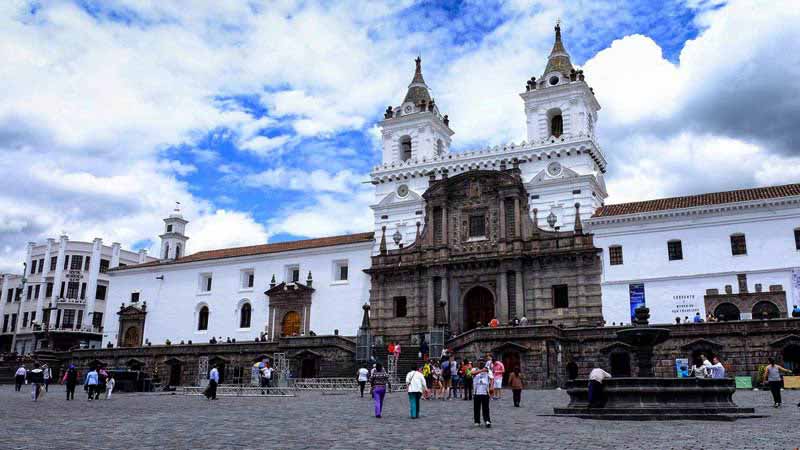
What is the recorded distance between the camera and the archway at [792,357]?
2986 cm

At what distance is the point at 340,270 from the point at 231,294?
8.92 m

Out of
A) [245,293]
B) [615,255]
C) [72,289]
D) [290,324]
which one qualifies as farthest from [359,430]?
[72,289]

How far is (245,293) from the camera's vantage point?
167ft

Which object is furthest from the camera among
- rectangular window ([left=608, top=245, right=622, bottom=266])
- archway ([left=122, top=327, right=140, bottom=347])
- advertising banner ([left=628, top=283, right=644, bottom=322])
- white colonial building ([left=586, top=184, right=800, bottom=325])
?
archway ([left=122, top=327, right=140, bottom=347])

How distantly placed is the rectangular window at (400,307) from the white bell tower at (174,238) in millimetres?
26309

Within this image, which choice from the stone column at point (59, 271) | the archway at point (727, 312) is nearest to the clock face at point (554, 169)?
the archway at point (727, 312)

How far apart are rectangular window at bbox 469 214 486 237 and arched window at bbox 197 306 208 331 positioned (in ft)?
71.3

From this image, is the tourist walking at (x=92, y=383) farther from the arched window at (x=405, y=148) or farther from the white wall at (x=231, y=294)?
the arched window at (x=405, y=148)

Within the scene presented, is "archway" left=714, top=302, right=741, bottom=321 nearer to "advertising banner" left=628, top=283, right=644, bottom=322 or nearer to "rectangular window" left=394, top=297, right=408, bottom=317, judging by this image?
"advertising banner" left=628, top=283, right=644, bottom=322

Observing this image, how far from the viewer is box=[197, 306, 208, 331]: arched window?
171ft

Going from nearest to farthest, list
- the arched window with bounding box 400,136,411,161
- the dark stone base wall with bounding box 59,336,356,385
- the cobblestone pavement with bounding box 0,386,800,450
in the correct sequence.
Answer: the cobblestone pavement with bounding box 0,386,800,450
the dark stone base wall with bounding box 59,336,356,385
the arched window with bounding box 400,136,411,161

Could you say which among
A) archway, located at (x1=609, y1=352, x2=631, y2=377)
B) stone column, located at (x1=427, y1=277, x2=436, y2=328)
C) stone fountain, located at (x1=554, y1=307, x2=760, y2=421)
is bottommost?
stone fountain, located at (x1=554, y1=307, x2=760, y2=421)

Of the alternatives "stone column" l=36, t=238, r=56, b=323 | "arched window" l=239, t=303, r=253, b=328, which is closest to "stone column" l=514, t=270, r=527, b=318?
"arched window" l=239, t=303, r=253, b=328

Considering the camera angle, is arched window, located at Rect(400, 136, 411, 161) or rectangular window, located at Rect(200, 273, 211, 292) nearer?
arched window, located at Rect(400, 136, 411, 161)
